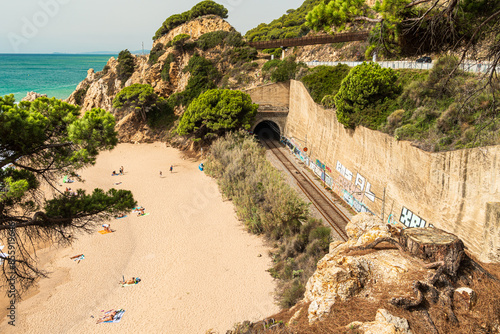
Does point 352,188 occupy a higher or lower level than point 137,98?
lower

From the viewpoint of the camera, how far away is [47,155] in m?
11.2

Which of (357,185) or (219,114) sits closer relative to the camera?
(357,185)

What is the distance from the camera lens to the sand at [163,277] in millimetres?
15062

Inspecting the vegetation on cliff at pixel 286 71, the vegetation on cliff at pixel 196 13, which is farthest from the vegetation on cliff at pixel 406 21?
the vegetation on cliff at pixel 196 13

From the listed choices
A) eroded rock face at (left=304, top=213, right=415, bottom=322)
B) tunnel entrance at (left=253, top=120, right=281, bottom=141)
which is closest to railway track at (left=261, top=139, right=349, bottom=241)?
tunnel entrance at (left=253, top=120, right=281, bottom=141)

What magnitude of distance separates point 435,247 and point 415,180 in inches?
474

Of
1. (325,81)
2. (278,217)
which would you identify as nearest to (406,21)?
(278,217)

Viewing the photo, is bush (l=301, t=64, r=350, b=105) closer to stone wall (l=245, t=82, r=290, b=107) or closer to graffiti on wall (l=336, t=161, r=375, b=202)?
stone wall (l=245, t=82, r=290, b=107)

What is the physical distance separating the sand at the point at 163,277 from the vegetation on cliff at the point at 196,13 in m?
45.7

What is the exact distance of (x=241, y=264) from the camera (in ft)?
62.2

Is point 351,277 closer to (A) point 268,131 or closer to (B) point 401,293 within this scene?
(B) point 401,293

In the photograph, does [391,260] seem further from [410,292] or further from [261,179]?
[261,179]

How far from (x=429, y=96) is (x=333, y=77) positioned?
12438mm

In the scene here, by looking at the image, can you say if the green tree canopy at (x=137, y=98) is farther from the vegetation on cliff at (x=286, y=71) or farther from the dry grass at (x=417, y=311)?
the dry grass at (x=417, y=311)
